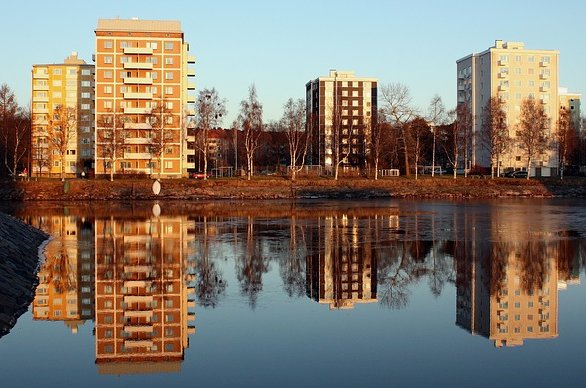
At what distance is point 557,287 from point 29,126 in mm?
91791

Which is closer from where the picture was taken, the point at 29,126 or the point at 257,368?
the point at 257,368

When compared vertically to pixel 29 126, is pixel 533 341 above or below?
below

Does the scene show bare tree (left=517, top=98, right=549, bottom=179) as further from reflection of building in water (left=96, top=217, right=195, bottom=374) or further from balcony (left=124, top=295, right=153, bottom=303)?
balcony (left=124, top=295, right=153, bottom=303)

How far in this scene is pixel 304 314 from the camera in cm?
1583

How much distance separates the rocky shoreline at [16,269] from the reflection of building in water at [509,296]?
33.0ft

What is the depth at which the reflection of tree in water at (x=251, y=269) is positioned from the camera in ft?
61.7

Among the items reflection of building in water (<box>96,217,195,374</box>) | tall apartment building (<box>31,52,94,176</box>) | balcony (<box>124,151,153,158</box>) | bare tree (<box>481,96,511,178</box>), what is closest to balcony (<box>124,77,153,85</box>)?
balcony (<box>124,151,153,158</box>)

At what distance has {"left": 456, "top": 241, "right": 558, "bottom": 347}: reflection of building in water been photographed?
14.2 metres

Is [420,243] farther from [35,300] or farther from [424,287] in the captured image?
[35,300]

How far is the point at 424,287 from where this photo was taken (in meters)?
19.4

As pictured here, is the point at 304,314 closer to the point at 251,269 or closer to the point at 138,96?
the point at 251,269

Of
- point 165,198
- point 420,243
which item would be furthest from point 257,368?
point 165,198

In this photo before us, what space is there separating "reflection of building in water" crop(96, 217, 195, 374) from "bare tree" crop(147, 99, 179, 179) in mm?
62858

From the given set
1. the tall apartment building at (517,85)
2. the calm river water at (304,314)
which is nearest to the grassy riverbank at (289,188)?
the tall apartment building at (517,85)
